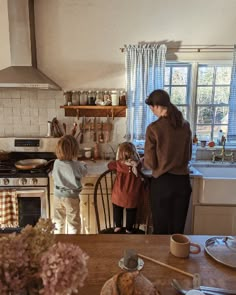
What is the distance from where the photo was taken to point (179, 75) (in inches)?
118

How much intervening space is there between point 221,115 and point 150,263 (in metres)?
2.42

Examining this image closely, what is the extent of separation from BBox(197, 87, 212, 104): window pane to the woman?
120 centimetres

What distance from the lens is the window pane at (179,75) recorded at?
2.98 meters

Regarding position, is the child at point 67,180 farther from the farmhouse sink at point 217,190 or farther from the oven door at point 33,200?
the farmhouse sink at point 217,190

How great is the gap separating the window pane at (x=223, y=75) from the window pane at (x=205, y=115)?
12.7 inches

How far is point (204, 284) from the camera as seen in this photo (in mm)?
985

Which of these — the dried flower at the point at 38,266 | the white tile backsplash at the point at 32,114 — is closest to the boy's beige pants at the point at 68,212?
the white tile backsplash at the point at 32,114

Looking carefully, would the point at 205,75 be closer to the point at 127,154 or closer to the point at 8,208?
the point at 127,154

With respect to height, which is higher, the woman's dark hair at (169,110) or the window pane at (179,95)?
the window pane at (179,95)

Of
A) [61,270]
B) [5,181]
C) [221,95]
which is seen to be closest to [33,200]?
[5,181]

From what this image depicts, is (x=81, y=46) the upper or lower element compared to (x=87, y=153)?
upper

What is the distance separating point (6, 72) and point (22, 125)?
0.63 meters

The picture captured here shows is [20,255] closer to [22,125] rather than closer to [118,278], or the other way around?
[118,278]

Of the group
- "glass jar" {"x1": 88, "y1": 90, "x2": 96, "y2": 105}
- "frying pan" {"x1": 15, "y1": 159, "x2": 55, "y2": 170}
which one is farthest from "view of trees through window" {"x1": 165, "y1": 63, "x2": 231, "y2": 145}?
"frying pan" {"x1": 15, "y1": 159, "x2": 55, "y2": 170}
